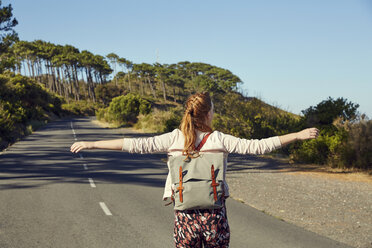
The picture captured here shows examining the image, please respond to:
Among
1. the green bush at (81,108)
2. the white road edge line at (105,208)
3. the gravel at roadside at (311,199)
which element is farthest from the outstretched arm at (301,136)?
the green bush at (81,108)

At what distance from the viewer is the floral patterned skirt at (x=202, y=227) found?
295 cm

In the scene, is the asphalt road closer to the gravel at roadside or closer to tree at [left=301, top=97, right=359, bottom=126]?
the gravel at roadside

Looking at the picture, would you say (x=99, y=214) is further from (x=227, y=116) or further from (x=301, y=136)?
(x=227, y=116)

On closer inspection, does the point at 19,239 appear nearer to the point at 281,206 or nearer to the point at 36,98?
the point at 281,206

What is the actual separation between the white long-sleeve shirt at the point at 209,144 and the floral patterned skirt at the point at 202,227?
0.64ft

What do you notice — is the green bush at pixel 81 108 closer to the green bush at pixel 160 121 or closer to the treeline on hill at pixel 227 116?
the treeline on hill at pixel 227 116

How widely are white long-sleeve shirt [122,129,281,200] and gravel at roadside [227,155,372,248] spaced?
4.72 metres

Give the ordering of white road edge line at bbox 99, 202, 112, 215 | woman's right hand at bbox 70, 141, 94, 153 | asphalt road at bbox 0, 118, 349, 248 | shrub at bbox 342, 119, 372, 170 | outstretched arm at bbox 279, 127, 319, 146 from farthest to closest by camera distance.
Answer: shrub at bbox 342, 119, 372, 170, white road edge line at bbox 99, 202, 112, 215, asphalt road at bbox 0, 118, 349, 248, woman's right hand at bbox 70, 141, 94, 153, outstretched arm at bbox 279, 127, 319, 146

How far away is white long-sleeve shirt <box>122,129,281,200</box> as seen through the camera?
9.73 feet

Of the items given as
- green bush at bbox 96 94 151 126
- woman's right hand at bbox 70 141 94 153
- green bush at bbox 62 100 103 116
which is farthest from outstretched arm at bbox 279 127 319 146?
green bush at bbox 62 100 103 116

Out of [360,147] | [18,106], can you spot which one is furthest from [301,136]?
[18,106]

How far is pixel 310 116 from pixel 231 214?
11255 millimetres

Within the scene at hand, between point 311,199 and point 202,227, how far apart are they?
8.39m

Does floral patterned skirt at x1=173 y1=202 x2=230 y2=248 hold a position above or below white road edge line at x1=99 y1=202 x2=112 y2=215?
above
